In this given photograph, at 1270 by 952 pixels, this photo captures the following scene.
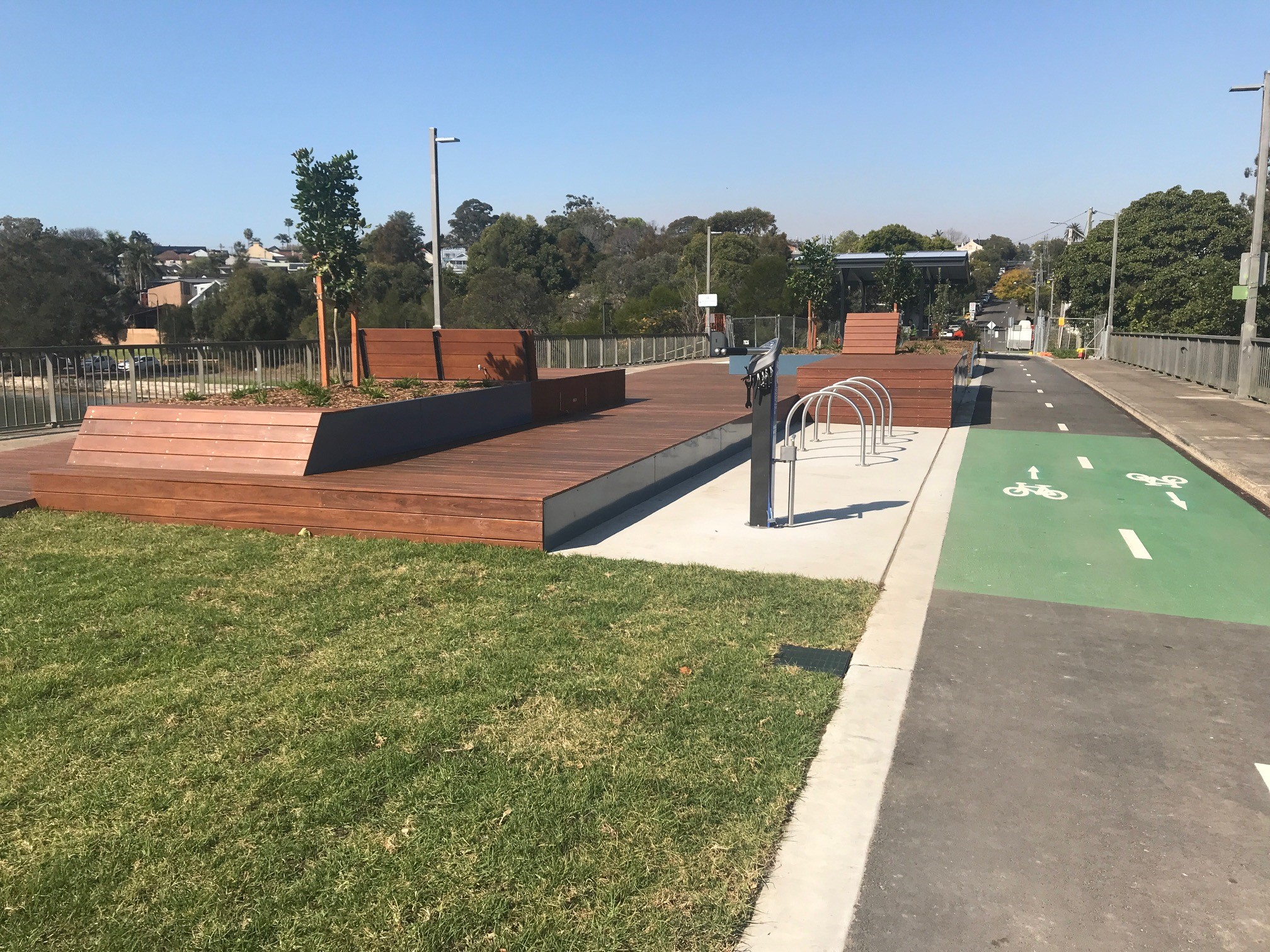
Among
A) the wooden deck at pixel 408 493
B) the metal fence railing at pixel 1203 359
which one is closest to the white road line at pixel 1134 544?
the wooden deck at pixel 408 493

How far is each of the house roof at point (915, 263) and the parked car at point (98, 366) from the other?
37.7 meters

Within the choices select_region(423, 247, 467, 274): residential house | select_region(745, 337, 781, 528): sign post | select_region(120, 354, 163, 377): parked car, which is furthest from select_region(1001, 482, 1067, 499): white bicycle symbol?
select_region(423, 247, 467, 274): residential house

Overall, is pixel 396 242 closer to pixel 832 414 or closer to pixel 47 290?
pixel 47 290

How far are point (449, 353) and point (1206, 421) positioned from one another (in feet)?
48.6

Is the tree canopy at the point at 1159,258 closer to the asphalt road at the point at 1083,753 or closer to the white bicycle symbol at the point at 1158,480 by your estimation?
the white bicycle symbol at the point at 1158,480

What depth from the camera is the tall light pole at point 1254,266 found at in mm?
22984

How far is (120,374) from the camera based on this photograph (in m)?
16.7

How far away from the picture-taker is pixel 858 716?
471 centimetres

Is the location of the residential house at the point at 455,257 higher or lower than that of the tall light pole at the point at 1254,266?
higher

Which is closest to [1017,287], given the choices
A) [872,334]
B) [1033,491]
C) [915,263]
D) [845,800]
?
[915,263]

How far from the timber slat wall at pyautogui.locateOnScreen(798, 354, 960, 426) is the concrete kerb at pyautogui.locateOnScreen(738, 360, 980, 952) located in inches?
453

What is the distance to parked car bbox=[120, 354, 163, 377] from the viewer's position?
16.7m

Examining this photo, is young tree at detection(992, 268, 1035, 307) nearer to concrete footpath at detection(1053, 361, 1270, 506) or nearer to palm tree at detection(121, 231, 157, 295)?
concrete footpath at detection(1053, 361, 1270, 506)

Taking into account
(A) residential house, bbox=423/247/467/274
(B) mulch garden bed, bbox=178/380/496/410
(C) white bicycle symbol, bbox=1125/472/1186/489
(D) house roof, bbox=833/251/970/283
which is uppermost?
(A) residential house, bbox=423/247/467/274
